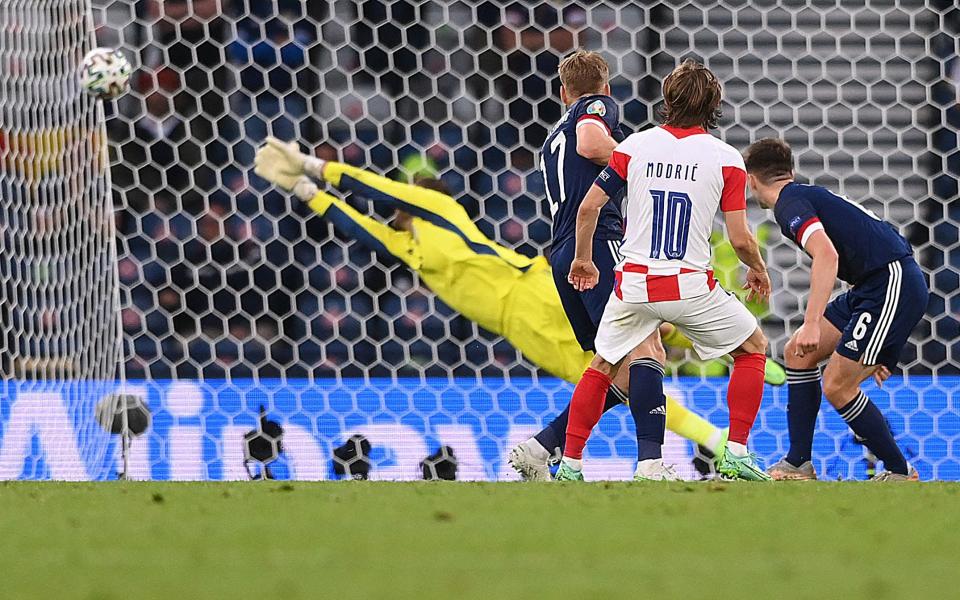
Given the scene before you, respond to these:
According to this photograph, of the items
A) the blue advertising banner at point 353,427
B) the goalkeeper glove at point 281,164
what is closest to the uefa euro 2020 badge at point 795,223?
the blue advertising banner at point 353,427

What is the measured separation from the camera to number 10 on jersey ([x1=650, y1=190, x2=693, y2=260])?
12.5 feet

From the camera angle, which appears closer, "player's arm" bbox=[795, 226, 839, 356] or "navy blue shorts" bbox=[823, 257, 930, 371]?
→ "player's arm" bbox=[795, 226, 839, 356]

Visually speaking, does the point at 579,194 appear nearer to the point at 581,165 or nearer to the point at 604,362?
the point at 581,165

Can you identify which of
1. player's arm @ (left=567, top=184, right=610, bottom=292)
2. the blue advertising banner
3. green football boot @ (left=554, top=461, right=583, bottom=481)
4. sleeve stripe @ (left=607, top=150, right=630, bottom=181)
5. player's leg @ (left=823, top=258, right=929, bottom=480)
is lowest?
the blue advertising banner

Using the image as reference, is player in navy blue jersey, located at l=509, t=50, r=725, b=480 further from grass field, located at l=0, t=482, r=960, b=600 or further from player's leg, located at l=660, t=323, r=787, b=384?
grass field, located at l=0, t=482, r=960, b=600

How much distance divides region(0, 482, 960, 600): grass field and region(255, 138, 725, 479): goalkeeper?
206 centimetres

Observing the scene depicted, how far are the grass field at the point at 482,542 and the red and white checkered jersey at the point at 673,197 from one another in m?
0.61

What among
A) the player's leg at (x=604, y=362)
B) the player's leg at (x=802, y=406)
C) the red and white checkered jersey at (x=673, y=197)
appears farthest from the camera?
the player's leg at (x=802, y=406)

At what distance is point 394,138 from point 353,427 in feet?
5.79

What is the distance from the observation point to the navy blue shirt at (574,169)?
4.19m

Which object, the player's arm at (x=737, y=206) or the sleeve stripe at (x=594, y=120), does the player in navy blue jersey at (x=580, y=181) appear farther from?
the player's arm at (x=737, y=206)

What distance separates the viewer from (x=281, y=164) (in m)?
5.71

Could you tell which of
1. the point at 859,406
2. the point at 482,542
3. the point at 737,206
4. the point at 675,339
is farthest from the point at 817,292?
the point at 482,542

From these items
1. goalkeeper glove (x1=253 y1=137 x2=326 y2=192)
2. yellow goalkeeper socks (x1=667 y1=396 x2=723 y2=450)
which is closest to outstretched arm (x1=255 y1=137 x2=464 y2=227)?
goalkeeper glove (x1=253 y1=137 x2=326 y2=192)
